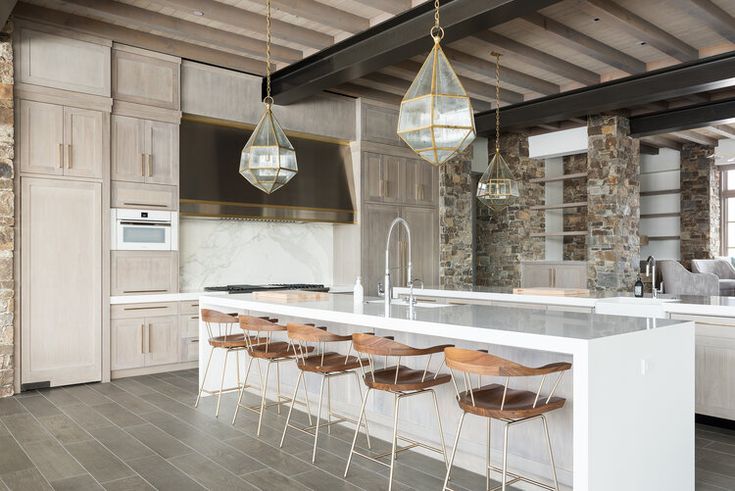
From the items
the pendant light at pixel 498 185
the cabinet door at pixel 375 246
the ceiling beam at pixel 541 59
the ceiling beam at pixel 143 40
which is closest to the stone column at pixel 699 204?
the ceiling beam at pixel 541 59

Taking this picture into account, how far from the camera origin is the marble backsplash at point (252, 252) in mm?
6914

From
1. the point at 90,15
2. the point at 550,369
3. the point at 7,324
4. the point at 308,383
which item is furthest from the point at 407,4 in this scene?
the point at 7,324

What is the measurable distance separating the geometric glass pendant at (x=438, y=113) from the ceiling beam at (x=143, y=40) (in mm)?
3964

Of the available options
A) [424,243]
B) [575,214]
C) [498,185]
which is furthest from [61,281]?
[575,214]

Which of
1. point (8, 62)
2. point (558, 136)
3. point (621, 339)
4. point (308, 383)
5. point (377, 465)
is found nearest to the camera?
point (621, 339)

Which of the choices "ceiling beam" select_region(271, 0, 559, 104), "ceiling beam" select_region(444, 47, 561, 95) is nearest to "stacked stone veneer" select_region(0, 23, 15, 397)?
"ceiling beam" select_region(271, 0, 559, 104)

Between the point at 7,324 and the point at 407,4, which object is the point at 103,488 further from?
the point at 407,4

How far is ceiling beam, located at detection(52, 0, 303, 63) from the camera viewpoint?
526 cm

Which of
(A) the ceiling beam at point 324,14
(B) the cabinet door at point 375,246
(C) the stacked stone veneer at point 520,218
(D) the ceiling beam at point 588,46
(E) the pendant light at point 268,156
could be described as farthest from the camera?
(C) the stacked stone veneer at point 520,218

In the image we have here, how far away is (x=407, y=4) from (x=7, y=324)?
4558mm

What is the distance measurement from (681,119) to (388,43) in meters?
5.05

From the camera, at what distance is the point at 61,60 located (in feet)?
18.3

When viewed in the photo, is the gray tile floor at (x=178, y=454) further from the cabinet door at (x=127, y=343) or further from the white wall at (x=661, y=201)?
the white wall at (x=661, y=201)

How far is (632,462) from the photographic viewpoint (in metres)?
2.64
